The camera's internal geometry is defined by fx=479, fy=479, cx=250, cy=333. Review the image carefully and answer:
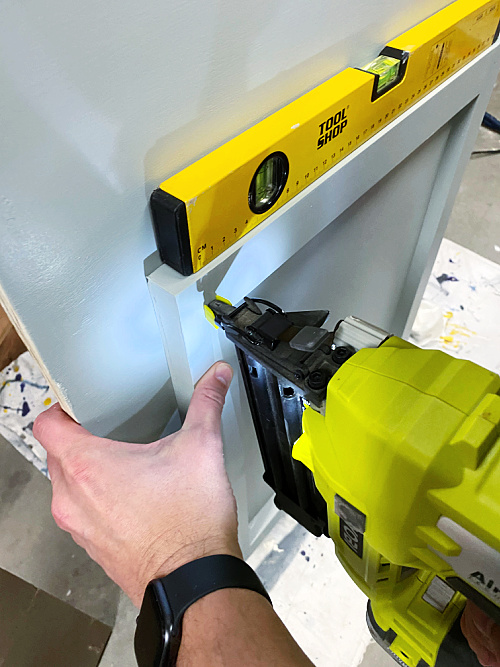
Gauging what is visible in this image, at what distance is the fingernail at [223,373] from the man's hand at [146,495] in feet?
0.09

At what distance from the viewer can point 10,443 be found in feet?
4.36

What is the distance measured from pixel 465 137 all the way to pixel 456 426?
665 millimetres

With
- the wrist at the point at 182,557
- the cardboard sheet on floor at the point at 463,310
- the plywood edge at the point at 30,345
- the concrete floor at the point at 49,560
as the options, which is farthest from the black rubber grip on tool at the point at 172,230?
the cardboard sheet on floor at the point at 463,310

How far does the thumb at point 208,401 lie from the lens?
0.50 meters

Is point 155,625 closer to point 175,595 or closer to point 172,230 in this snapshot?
point 175,595

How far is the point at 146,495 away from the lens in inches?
18.3

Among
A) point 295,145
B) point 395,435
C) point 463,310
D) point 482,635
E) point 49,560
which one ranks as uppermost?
point 295,145

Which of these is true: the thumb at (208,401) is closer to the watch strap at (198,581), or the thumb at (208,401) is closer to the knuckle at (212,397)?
the knuckle at (212,397)

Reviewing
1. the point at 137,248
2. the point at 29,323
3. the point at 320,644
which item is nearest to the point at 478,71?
the point at 137,248

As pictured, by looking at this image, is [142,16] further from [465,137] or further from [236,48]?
[465,137]

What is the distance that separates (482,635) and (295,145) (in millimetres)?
683

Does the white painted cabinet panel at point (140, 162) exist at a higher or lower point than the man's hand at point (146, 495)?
higher

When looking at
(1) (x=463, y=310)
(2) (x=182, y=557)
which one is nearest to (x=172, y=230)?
(2) (x=182, y=557)

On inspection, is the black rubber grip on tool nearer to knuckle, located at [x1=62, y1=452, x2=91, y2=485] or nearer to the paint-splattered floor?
knuckle, located at [x1=62, y1=452, x2=91, y2=485]
